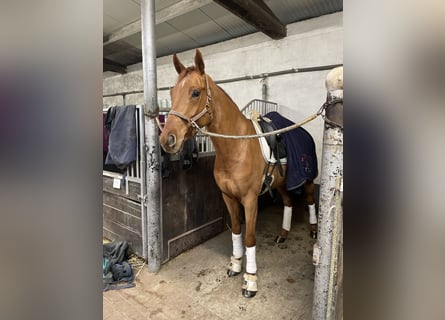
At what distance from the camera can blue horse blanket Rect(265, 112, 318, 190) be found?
6.59ft

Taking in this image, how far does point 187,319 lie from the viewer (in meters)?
1.38

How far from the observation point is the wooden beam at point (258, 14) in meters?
2.60

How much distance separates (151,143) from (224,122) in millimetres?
584

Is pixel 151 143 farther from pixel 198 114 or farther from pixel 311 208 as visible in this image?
pixel 311 208

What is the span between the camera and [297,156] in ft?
6.81

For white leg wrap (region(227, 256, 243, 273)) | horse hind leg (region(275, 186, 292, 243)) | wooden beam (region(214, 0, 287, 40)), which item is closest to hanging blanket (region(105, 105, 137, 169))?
white leg wrap (region(227, 256, 243, 273))

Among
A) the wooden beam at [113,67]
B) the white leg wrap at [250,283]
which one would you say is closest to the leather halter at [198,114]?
the white leg wrap at [250,283]

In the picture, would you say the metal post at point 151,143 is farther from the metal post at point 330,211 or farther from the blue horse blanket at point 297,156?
the metal post at point 330,211

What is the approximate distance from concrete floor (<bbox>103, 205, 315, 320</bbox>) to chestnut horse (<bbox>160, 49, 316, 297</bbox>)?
13 centimetres

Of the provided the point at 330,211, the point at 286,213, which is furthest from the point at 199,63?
the point at 286,213
